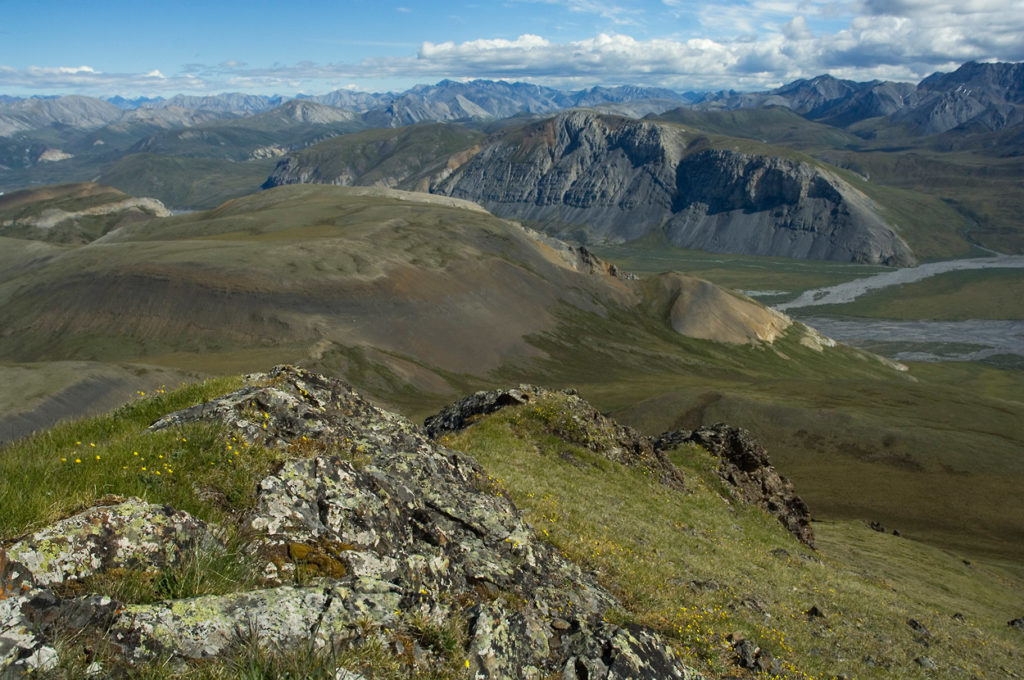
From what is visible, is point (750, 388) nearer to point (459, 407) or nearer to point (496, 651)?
point (459, 407)

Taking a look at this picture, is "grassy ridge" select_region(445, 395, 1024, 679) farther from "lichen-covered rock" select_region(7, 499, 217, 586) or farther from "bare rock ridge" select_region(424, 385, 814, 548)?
"lichen-covered rock" select_region(7, 499, 217, 586)

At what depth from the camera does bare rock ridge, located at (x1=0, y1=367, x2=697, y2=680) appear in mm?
6957

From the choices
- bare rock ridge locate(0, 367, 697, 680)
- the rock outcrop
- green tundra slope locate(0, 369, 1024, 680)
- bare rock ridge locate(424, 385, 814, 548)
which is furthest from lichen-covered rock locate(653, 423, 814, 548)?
bare rock ridge locate(0, 367, 697, 680)

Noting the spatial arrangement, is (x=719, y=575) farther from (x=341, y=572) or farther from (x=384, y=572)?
(x=341, y=572)

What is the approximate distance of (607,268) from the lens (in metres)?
192

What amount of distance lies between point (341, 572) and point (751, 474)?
Answer: 117ft

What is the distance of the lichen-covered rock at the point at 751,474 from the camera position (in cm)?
3806

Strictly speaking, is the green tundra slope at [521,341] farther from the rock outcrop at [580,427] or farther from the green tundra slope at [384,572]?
the green tundra slope at [384,572]

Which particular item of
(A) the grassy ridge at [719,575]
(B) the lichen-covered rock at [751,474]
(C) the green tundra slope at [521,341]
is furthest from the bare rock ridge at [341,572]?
(C) the green tundra slope at [521,341]

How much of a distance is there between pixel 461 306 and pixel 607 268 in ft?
216

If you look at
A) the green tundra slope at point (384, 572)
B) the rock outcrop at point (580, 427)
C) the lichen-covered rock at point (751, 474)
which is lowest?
the lichen-covered rock at point (751, 474)

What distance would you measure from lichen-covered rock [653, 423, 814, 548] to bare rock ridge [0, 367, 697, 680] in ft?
89.9

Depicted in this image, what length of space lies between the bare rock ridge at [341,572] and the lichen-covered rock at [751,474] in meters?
27.4

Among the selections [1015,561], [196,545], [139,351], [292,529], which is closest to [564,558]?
[292,529]
